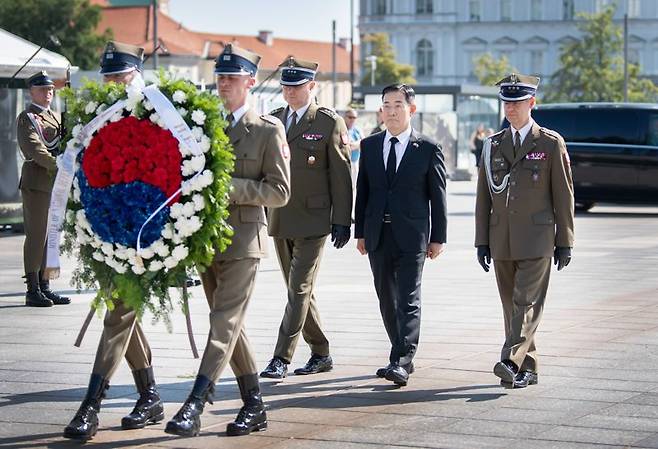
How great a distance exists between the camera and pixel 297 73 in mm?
9688

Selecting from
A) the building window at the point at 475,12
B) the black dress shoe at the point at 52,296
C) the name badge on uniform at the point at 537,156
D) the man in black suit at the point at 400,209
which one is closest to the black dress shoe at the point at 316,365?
the man in black suit at the point at 400,209

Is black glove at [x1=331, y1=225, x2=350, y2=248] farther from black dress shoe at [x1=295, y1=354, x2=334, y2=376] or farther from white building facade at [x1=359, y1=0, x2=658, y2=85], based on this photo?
white building facade at [x1=359, y1=0, x2=658, y2=85]

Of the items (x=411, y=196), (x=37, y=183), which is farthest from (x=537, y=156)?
(x=37, y=183)

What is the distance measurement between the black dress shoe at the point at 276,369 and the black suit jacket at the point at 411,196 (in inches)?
35.6

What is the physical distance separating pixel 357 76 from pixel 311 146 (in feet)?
459

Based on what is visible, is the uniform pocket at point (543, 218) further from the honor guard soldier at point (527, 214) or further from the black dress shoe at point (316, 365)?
the black dress shoe at point (316, 365)

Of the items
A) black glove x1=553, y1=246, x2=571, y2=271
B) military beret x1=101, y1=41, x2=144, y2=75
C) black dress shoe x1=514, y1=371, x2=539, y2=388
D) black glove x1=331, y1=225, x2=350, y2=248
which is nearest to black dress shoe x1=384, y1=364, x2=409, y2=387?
black dress shoe x1=514, y1=371, x2=539, y2=388

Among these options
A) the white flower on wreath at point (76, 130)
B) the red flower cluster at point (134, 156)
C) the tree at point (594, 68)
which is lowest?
the tree at point (594, 68)

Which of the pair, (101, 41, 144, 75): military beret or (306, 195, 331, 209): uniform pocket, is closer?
(101, 41, 144, 75): military beret

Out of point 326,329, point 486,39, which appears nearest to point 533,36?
point 486,39

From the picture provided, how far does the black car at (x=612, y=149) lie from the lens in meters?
27.5

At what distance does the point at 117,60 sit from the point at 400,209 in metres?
2.27

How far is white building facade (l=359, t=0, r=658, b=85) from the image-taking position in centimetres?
13575

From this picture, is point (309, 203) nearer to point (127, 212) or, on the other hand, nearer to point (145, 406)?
point (145, 406)
